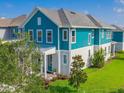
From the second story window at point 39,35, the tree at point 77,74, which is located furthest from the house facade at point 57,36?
the tree at point 77,74

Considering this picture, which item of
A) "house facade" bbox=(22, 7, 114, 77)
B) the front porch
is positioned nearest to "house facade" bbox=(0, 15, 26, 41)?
"house facade" bbox=(22, 7, 114, 77)

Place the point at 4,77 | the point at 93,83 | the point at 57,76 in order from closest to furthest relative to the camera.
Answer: the point at 4,77 → the point at 93,83 → the point at 57,76

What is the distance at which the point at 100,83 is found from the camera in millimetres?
27266

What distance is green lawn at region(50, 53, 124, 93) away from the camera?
78.2ft

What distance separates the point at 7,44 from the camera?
13.0m

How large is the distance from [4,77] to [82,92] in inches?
470

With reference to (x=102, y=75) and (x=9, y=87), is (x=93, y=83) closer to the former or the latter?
(x=102, y=75)

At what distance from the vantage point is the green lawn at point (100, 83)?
78.2 feet

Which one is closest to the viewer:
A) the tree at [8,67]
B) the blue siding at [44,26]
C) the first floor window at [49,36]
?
the tree at [8,67]

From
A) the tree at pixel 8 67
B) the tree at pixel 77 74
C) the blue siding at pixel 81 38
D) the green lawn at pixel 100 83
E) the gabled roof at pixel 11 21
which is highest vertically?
the gabled roof at pixel 11 21

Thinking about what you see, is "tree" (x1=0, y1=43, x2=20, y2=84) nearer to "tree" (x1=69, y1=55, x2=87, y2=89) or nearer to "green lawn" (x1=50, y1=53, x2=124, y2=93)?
"green lawn" (x1=50, y1=53, x2=124, y2=93)

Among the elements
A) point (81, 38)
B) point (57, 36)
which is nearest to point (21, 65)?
point (57, 36)

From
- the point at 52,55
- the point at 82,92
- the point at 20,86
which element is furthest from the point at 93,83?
the point at 20,86

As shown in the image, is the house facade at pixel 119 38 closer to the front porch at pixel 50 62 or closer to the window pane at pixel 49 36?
the front porch at pixel 50 62
